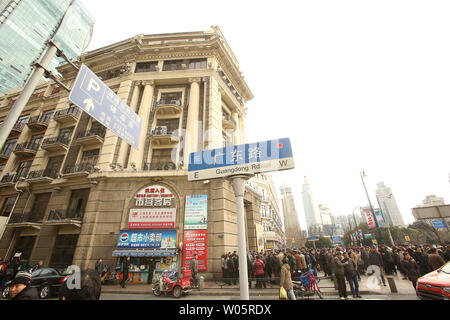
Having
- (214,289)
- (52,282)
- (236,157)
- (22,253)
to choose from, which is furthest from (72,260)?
(236,157)

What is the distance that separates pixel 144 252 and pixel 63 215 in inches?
319

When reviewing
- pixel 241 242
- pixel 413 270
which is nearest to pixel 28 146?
pixel 241 242

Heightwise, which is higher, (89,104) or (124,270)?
(89,104)

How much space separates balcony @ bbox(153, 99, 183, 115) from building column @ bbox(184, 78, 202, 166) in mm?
1074

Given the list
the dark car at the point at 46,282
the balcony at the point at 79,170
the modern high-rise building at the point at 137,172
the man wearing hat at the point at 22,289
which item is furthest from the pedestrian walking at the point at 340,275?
the balcony at the point at 79,170

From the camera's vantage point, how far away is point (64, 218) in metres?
14.7

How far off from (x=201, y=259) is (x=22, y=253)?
51.1 ft

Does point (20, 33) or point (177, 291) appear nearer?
point (177, 291)

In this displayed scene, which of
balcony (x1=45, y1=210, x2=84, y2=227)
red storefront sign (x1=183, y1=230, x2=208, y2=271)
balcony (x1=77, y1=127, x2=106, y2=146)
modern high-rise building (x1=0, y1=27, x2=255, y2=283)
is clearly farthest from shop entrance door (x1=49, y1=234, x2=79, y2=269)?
red storefront sign (x1=183, y1=230, x2=208, y2=271)

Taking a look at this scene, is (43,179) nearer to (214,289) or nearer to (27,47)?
(214,289)

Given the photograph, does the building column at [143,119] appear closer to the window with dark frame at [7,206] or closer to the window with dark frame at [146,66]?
the window with dark frame at [146,66]

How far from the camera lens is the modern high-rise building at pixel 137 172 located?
12969 mm

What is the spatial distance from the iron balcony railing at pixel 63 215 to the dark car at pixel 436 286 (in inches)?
759

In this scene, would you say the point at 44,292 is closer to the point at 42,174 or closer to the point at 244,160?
the point at 42,174
